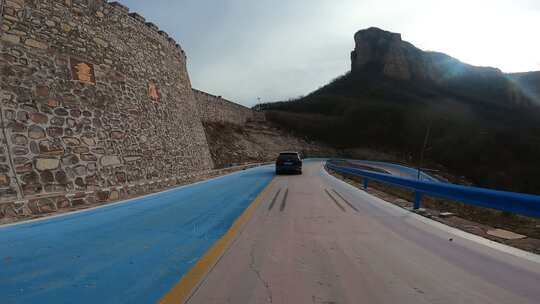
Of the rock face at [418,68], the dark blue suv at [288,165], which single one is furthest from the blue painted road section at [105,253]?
the rock face at [418,68]

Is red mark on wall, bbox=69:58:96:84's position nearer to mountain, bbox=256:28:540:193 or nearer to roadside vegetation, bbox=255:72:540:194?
roadside vegetation, bbox=255:72:540:194

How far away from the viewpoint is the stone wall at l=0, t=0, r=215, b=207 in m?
8.69

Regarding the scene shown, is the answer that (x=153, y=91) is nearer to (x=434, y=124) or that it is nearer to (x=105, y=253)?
(x=105, y=253)

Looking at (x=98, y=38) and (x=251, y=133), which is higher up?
(x=98, y=38)

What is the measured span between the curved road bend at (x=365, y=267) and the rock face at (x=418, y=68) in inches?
5431

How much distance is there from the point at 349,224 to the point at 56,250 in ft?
17.0

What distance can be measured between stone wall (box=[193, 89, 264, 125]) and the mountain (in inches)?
690

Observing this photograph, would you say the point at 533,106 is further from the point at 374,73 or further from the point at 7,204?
the point at 7,204

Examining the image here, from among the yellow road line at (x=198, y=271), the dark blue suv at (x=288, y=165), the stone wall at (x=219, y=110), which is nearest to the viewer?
→ the yellow road line at (x=198, y=271)

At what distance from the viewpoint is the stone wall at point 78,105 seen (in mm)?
8686

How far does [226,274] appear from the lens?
354 centimetres

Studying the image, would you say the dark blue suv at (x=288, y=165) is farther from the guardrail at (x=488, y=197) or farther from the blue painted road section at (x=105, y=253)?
the blue painted road section at (x=105, y=253)

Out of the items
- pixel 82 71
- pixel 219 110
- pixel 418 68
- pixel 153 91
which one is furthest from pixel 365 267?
pixel 418 68

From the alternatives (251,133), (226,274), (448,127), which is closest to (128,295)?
(226,274)
